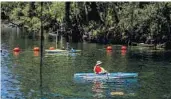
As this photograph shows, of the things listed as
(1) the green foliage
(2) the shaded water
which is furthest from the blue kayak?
(1) the green foliage

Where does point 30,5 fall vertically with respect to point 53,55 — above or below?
above

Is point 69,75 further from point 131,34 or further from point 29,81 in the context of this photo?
point 131,34

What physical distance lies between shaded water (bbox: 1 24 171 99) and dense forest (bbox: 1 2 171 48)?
6118 millimetres

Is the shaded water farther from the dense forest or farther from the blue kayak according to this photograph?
the dense forest

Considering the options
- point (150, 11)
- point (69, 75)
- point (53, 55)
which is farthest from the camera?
point (150, 11)

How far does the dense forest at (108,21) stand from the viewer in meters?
66.5

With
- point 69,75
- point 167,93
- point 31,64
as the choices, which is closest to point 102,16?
point 31,64

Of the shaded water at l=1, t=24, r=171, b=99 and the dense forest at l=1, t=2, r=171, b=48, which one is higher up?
the dense forest at l=1, t=2, r=171, b=48

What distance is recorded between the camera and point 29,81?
3644 centimetres

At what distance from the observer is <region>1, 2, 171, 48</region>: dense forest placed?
6650 cm

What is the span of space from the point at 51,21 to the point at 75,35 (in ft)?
26.1

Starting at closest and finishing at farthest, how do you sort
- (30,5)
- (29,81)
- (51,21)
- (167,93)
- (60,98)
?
(60,98) < (167,93) < (29,81) < (51,21) < (30,5)

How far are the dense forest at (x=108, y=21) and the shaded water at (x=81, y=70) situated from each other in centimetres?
612

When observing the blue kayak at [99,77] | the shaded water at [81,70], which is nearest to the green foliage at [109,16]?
the shaded water at [81,70]
